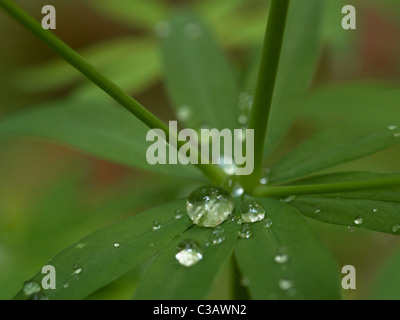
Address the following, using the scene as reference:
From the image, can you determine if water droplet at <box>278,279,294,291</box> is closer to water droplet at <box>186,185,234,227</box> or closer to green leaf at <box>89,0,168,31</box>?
water droplet at <box>186,185,234,227</box>

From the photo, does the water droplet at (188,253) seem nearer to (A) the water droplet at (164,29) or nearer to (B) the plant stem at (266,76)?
(B) the plant stem at (266,76)

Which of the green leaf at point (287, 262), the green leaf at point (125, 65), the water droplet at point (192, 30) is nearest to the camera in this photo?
the green leaf at point (287, 262)

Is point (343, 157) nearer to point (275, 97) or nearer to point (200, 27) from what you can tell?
point (275, 97)

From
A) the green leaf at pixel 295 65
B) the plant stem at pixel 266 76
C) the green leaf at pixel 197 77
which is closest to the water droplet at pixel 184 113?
the green leaf at pixel 197 77

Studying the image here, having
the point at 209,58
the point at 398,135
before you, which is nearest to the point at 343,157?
the point at 398,135

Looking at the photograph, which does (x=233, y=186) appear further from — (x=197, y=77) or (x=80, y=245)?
(x=197, y=77)

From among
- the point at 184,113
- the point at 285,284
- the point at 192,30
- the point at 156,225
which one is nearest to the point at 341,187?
the point at 285,284
